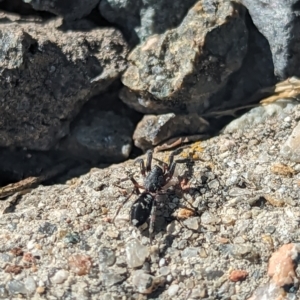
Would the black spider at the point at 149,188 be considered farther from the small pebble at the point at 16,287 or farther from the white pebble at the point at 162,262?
the small pebble at the point at 16,287

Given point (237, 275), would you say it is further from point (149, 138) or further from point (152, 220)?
point (149, 138)

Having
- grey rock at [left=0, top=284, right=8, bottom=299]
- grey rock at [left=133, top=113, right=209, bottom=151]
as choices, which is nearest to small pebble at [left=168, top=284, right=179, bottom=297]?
grey rock at [left=0, top=284, right=8, bottom=299]

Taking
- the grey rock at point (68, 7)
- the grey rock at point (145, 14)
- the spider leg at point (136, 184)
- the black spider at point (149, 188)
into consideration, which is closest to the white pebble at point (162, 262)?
the black spider at point (149, 188)

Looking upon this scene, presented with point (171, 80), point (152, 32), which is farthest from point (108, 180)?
point (152, 32)

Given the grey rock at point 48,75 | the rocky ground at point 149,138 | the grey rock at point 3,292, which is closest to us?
the grey rock at point 3,292

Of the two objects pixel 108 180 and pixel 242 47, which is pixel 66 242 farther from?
pixel 242 47

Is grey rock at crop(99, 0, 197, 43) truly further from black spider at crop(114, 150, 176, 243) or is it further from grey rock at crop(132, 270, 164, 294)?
grey rock at crop(132, 270, 164, 294)

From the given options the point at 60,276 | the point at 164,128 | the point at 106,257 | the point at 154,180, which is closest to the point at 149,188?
the point at 154,180
